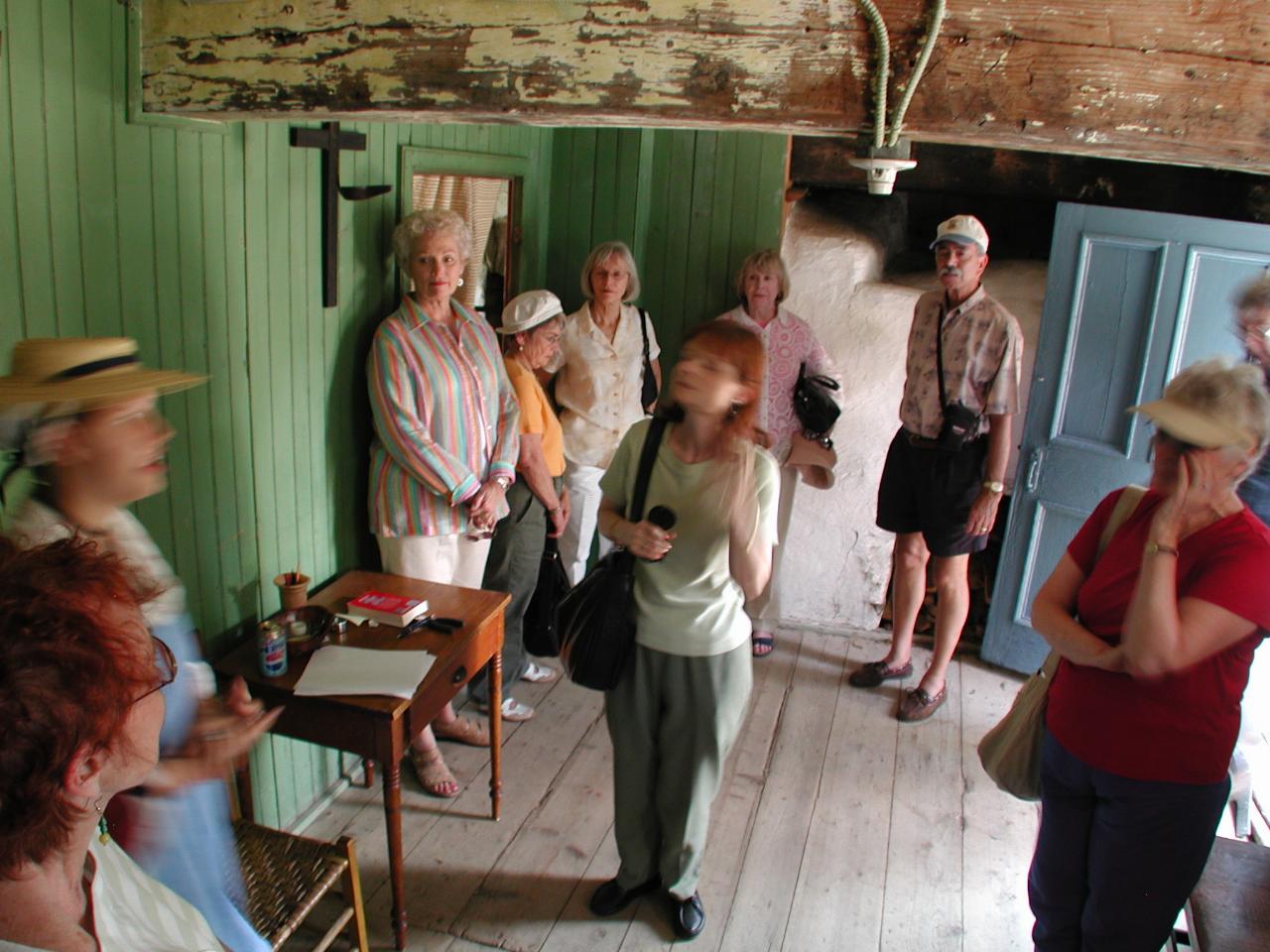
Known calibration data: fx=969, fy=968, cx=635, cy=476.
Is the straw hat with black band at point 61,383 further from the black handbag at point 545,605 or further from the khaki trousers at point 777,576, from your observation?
the khaki trousers at point 777,576

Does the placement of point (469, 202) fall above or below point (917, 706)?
above

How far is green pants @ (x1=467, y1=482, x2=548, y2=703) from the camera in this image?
3389mm

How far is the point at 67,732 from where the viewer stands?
1.00 m

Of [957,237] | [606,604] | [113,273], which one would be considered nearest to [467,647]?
[606,604]

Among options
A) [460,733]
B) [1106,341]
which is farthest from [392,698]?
[1106,341]

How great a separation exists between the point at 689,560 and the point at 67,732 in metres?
1.45

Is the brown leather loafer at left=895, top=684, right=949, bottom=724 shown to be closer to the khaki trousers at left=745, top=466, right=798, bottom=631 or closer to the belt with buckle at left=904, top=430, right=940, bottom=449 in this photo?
the khaki trousers at left=745, top=466, right=798, bottom=631

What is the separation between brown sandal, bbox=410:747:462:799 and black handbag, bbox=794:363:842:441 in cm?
193

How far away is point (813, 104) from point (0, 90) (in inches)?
56.1

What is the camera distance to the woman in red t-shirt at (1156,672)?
67.9 inches

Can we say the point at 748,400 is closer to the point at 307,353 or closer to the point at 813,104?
the point at 813,104

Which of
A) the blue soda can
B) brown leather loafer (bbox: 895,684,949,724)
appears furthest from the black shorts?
the blue soda can

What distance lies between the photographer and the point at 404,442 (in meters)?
2.82

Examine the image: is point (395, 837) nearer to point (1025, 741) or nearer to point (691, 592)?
point (691, 592)
